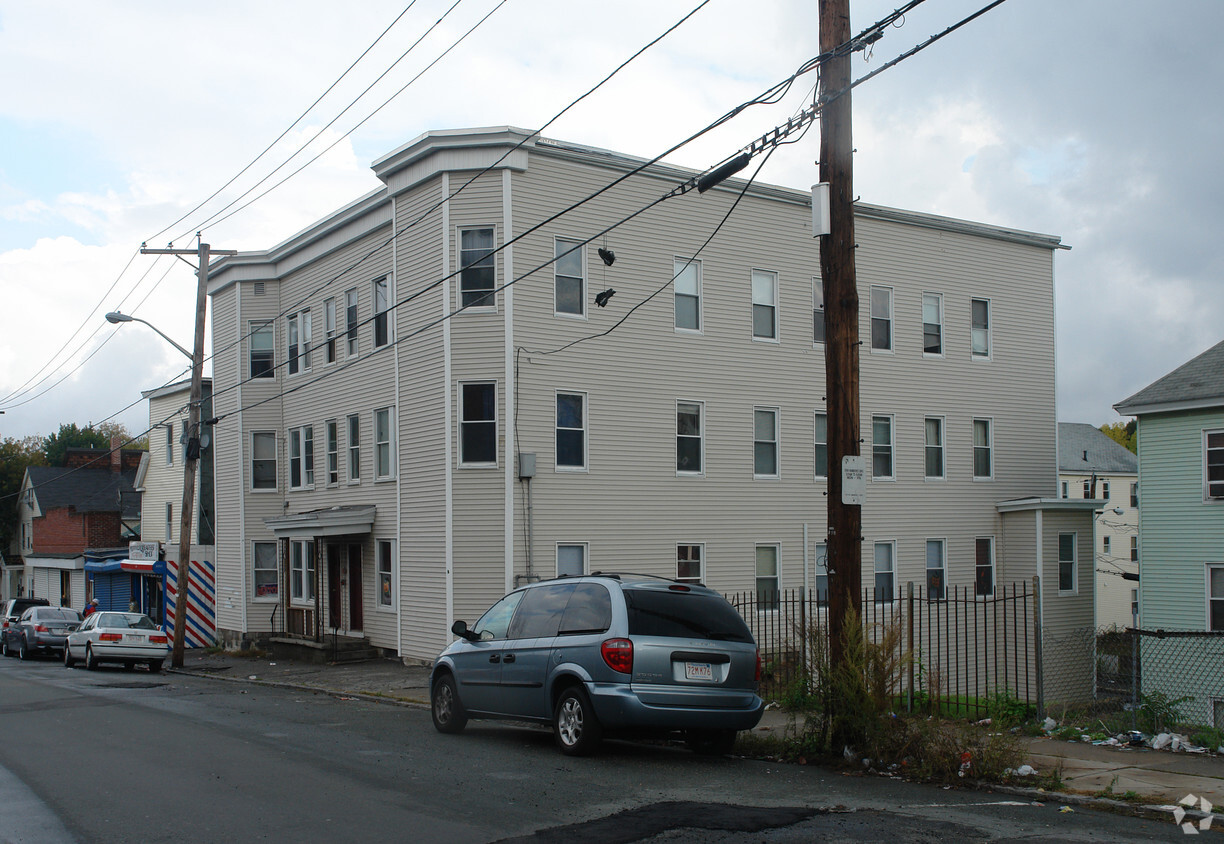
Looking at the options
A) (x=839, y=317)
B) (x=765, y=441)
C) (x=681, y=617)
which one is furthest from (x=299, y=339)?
(x=839, y=317)

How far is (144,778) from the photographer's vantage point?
9.70 metres

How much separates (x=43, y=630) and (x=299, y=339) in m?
11.8

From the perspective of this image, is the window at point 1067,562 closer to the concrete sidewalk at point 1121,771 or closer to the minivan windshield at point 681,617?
the concrete sidewalk at point 1121,771

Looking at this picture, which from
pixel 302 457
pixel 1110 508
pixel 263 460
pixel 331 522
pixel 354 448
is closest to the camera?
pixel 331 522

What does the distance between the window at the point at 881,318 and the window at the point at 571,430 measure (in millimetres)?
8952

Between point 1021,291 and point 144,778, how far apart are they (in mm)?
27221

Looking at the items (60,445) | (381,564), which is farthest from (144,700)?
(60,445)

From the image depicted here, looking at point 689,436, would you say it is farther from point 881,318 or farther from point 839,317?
point 839,317

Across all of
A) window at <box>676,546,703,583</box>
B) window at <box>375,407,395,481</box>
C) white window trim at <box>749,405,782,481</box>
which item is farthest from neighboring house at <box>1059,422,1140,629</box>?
window at <box>375,407,395,481</box>

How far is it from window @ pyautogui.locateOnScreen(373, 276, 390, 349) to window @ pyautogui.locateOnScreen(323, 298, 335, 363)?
266cm

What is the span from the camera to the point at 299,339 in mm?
29859

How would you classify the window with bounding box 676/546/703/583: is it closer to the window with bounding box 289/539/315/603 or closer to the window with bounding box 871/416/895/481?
the window with bounding box 871/416/895/481

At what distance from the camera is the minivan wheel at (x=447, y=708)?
12625 millimetres

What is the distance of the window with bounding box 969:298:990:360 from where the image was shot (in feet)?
98.1
